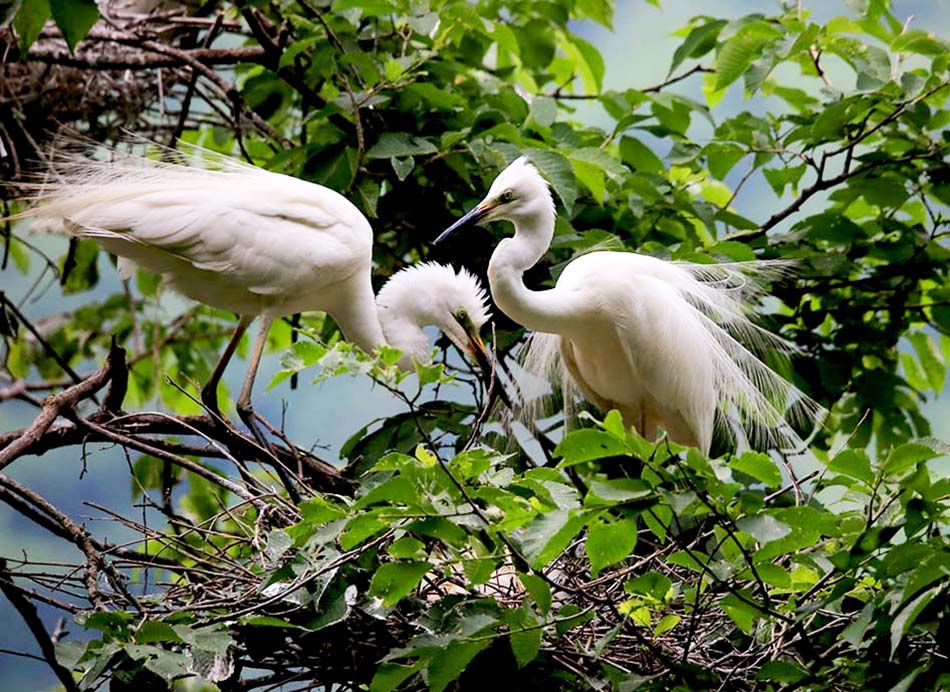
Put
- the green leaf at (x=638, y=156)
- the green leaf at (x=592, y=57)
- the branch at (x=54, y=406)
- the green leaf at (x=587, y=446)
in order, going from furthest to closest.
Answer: the green leaf at (x=592, y=57)
the green leaf at (x=638, y=156)
the branch at (x=54, y=406)
the green leaf at (x=587, y=446)

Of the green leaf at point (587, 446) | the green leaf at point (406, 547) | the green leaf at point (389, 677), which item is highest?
the green leaf at point (587, 446)

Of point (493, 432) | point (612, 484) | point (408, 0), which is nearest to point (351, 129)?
point (408, 0)

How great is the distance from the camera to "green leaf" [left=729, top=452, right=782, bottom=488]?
1.32m

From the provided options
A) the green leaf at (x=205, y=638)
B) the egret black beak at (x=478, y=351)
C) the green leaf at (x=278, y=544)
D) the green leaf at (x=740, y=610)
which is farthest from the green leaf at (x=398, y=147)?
the green leaf at (x=740, y=610)

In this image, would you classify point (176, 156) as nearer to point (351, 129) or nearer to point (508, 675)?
point (351, 129)

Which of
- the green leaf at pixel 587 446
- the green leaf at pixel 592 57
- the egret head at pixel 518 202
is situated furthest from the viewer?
the green leaf at pixel 592 57

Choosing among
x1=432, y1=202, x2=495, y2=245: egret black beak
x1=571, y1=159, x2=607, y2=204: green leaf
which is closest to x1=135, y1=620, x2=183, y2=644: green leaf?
x1=432, y1=202, x2=495, y2=245: egret black beak

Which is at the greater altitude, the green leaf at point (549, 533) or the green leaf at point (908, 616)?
the green leaf at point (549, 533)

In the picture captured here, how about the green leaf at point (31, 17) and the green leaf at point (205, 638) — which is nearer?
the green leaf at point (205, 638)

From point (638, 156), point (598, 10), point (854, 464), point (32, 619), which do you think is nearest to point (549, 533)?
point (854, 464)

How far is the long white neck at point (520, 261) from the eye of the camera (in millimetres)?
2475

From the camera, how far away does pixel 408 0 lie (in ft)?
8.13

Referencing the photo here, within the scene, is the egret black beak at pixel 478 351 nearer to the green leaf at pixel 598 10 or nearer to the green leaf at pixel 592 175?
the green leaf at pixel 592 175

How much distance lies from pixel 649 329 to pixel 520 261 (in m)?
0.37
